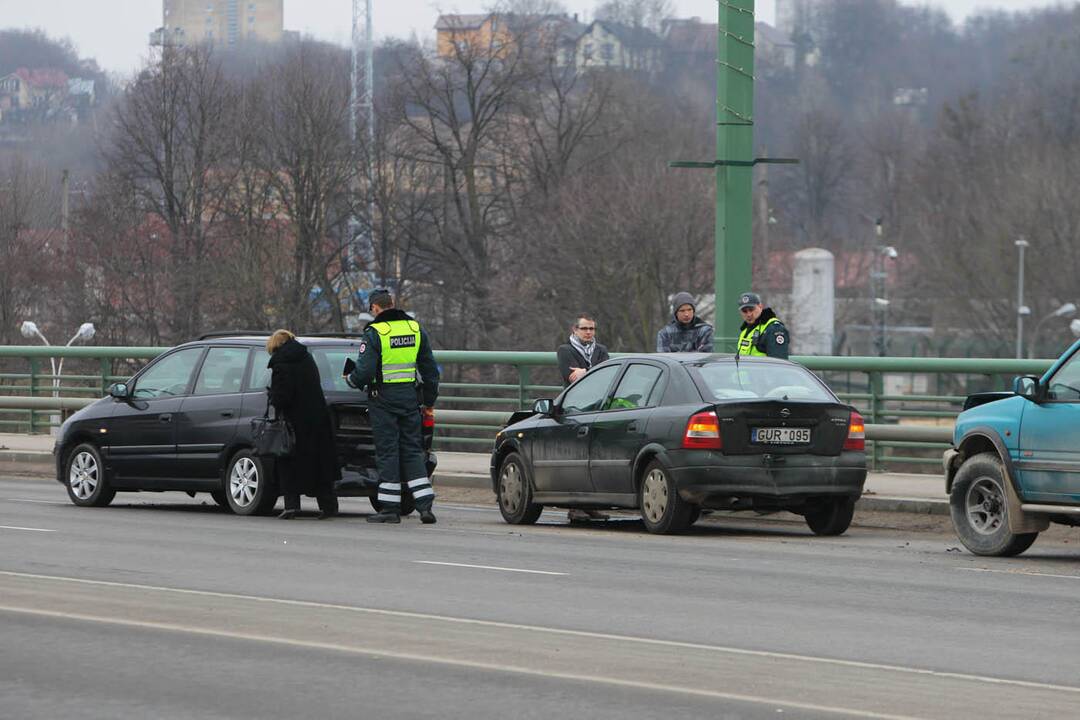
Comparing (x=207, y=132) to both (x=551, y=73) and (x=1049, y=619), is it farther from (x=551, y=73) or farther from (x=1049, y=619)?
(x=1049, y=619)

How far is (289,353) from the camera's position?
56.0 ft

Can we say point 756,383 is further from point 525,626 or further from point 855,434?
point 525,626

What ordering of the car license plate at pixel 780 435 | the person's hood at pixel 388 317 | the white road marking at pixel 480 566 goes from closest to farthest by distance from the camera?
the white road marking at pixel 480 566 < the car license plate at pixel 780 435 < the person's hood at pixel 388 317

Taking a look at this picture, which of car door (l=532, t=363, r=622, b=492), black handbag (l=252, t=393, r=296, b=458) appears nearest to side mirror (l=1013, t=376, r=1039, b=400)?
car door (l=532, t=363, r=622, b=492)

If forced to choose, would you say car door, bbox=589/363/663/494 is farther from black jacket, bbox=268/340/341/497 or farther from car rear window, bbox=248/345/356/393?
car rear window, bbox=248/345/356/393

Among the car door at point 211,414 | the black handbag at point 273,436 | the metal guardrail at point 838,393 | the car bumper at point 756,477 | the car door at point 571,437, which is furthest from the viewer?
the metal guardrail at point 838,393

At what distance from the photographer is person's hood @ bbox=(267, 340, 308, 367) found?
56.0ft

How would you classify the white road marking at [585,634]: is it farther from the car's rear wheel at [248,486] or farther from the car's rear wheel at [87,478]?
the car's rear wheel at [87,478]

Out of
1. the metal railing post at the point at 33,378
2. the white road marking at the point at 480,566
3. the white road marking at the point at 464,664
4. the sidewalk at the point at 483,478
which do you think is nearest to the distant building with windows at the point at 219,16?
the metal railing post at the point at 33,378

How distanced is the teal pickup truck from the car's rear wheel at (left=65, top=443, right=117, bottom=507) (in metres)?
8.19

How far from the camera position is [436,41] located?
7581cm

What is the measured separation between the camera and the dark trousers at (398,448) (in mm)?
16766

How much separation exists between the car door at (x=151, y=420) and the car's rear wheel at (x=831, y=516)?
5816mm

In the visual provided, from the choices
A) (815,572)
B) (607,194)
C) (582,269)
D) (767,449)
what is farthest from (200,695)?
(607,194)
